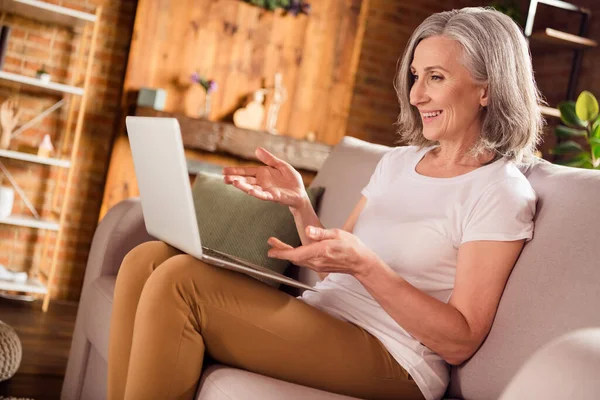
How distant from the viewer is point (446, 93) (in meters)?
1.61

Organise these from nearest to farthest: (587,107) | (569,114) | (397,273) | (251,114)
→ (397,273)
(587,107)
(569,114)
(251,114)

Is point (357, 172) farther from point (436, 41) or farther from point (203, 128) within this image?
point (203, 128)

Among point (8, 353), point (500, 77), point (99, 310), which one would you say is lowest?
point (8, 353)

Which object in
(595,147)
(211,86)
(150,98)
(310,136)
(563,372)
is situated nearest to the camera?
(563,372)

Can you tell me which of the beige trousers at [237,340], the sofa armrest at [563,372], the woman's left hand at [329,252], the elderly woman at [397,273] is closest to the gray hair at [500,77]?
the elderly woman at [397,273]

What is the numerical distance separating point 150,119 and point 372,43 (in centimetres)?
345

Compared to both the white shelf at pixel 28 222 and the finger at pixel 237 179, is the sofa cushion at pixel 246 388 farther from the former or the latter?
the white shelf at pixel 28 222

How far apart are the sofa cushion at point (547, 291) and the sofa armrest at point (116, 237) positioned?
43.9 inches

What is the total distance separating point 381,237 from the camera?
1623 millimetres

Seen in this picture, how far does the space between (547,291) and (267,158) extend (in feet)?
2.13

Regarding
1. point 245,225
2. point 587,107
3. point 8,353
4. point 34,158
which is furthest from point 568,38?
point 8,353

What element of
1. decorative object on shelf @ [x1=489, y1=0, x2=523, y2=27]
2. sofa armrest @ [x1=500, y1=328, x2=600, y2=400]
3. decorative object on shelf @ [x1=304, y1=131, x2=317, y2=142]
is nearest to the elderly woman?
sofa armrest @ [x1=500, y1=328, x2=600, y2=400]

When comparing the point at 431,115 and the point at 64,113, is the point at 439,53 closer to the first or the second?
the point at 431,115

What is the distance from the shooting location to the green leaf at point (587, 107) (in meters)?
3.24
